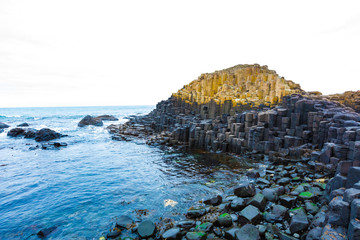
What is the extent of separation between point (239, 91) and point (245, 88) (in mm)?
2907

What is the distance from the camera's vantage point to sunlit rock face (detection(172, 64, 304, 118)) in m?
22.8

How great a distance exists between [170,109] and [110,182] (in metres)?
23.3

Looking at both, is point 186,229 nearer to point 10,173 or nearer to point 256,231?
point 256,231

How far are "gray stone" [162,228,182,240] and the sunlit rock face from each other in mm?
18555

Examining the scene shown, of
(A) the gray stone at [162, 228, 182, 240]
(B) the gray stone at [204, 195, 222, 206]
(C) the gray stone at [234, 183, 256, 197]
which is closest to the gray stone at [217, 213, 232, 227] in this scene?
(A) the gray stone at [162, 228, 182, 240]

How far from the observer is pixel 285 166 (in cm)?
1172

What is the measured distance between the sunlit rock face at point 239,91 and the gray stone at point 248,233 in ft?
59.6

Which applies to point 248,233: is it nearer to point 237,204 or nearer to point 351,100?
point 237,204

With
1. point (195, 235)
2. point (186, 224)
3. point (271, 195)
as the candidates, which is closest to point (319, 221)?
point (271, 195)

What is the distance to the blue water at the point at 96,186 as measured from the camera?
7.70m

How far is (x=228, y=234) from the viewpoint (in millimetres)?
5551

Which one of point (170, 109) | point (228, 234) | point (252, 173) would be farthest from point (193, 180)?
point (170, 109)

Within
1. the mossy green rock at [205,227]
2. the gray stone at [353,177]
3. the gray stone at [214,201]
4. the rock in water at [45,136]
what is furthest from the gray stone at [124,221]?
the rock in water at [45,136]

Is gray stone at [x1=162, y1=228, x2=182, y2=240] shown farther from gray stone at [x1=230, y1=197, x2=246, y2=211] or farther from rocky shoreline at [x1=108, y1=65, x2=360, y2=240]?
gray stone at [x1=230, y1=197, x2=246, y2=211]
